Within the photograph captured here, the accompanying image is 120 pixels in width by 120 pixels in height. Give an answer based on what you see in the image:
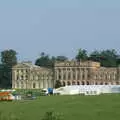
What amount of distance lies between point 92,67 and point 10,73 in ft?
88.9

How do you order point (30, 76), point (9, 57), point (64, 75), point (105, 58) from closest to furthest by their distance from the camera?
point (64, 75), point (30, 76), point (9, 57), point (105, 58)

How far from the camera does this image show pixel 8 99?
158 feet

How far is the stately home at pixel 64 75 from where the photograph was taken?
146 m

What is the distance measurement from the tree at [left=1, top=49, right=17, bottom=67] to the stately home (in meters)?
11.1

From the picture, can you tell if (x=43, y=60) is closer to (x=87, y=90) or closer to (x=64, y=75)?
(x=64, y=75)

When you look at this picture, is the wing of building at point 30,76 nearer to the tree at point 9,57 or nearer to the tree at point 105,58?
the tree at point 9,57

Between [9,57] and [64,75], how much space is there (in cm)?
2172

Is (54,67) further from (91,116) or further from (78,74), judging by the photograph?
(91,116)

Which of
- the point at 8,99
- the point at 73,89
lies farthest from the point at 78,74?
the point at 8,99

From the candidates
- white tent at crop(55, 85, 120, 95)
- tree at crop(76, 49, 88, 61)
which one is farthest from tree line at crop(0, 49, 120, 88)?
white tent at crop(55, 85, 120, 95)

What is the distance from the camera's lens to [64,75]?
490 feet

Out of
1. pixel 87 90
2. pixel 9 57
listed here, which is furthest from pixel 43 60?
pixel 87 90

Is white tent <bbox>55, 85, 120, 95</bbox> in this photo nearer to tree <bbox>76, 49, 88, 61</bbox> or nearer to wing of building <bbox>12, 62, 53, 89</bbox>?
wing of building <bbox>12, 62, 53, 89</bbox>

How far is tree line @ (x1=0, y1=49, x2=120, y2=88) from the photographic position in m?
160
